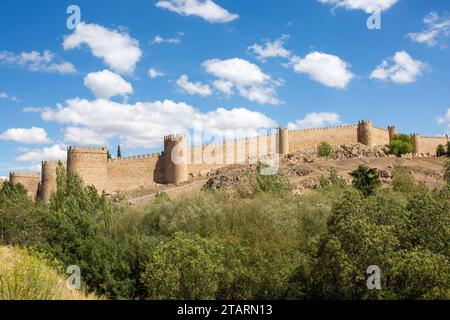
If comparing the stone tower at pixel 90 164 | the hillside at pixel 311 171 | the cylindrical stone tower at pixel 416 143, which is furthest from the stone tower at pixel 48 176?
the cylindrical stone tower at pixel 416 143

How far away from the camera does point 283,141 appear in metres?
49.4

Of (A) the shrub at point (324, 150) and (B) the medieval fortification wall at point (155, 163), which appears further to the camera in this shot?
(A) the shrub at point (324, 150)

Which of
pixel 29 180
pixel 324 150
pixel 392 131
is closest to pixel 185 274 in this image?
pixel 29 180

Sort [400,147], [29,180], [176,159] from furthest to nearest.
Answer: [400,147], [176,159], [29,180]

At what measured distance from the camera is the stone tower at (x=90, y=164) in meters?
37.1

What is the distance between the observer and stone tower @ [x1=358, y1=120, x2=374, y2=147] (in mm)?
53469

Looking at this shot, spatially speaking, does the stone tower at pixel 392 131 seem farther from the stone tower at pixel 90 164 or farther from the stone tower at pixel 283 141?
the stone tower at pixel 90 164

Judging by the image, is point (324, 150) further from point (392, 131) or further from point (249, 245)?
point (249, 245)

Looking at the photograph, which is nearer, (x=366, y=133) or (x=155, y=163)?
(x=155, y=163)

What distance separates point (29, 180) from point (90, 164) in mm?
5143

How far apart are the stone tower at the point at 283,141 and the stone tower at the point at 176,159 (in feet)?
39.6

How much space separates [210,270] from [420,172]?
30524mm

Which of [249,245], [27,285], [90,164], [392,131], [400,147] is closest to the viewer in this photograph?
[27,285]
